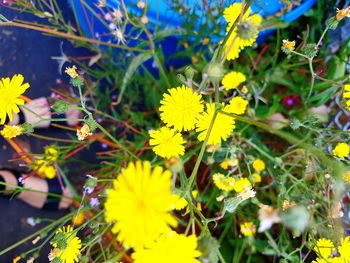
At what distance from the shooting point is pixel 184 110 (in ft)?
2.19

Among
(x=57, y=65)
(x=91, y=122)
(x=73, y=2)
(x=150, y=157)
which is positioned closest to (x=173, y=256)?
(x=91, y=122)

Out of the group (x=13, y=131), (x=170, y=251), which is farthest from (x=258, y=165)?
(x=13, y=131)

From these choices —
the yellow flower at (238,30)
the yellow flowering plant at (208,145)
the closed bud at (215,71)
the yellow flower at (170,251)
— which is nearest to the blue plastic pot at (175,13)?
the yellow flowering plant at (208,145)

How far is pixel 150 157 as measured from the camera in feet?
3.31

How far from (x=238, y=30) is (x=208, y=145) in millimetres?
296

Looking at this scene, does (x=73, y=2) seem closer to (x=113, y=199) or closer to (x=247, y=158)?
(x=247, y=158)

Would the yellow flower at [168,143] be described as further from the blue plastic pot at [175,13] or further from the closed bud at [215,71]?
the blue plastic pot at [175,13]

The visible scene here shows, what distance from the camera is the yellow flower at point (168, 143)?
68 cm

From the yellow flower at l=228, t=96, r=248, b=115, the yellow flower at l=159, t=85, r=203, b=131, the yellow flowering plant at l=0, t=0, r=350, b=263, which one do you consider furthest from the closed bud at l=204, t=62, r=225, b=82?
the yellow flower at l=228, t=96, r=248, b=115

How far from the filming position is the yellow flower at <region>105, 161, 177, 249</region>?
46cm

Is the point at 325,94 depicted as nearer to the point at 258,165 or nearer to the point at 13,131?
the point at 258,165

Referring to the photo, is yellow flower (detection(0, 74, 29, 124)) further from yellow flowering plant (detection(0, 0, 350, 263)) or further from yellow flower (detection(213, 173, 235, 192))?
yellow flower (detection(213, 173, 235, 192))

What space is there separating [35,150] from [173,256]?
86 centimetres

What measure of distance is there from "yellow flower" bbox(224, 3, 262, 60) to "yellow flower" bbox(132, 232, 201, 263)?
26cm
